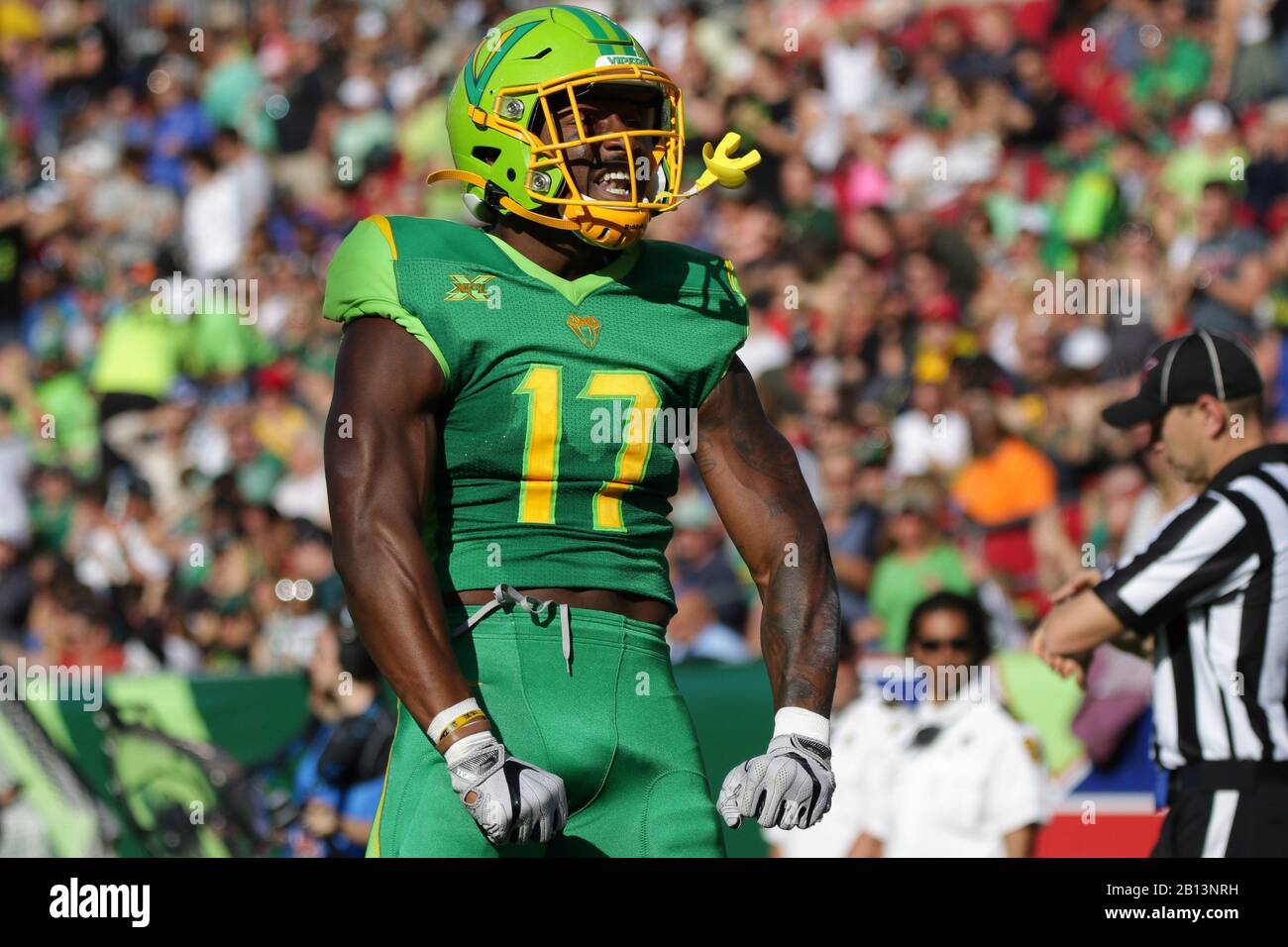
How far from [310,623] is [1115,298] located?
167 inches

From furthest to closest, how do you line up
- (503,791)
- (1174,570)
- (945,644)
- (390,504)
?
(945,644) < (1174,570) < (390,504) < (503,791)

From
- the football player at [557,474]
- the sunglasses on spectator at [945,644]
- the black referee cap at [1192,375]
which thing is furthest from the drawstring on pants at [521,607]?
the sunglasses on spectator at [945,644]

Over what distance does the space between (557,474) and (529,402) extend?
139 mm

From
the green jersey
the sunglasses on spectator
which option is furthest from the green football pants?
the sunglasses on spectator

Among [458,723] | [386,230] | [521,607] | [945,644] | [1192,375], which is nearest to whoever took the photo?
[458,723]

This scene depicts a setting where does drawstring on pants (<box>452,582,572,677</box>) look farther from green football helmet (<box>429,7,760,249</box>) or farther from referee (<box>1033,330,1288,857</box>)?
referee (<box>1033,330,1288,857</box>)

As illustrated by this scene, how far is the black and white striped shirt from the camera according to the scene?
476cm

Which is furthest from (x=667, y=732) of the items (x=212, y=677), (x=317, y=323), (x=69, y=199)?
(x=69, y=199)

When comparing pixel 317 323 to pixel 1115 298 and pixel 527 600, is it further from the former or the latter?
pixel 527 600

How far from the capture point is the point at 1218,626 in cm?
487

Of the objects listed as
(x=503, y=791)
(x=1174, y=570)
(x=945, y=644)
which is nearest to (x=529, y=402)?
(x=503, y=791)

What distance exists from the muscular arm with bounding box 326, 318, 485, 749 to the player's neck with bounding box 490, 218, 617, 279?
1.18 feet

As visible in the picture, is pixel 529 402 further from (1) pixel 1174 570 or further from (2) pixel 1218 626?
(2) pixel 1218 626

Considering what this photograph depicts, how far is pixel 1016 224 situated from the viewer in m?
10.8
